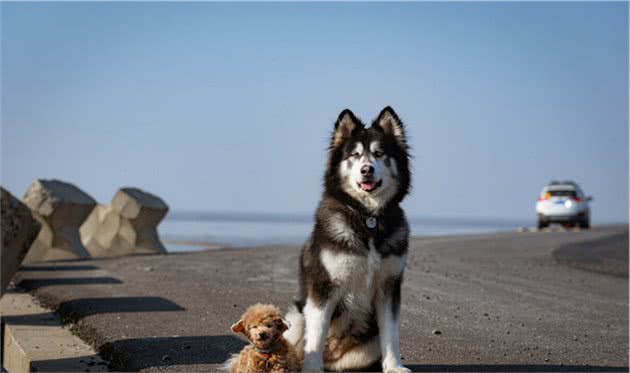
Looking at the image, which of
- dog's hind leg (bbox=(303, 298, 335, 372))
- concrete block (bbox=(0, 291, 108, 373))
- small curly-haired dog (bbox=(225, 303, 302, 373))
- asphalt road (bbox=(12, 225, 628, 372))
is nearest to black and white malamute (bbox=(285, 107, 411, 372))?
dog's hind leg (bbox=(303, 298, 335, 372))

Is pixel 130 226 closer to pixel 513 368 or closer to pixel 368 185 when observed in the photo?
pixel 513 368

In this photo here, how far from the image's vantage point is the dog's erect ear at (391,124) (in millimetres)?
6203

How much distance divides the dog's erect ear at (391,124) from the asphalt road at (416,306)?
198 cm

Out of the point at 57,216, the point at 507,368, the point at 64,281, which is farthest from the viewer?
the point at 57,216

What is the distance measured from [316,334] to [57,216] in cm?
1460

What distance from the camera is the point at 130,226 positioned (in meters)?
21.6

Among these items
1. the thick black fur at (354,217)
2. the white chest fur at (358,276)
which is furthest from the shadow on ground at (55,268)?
the white chest fur at (358,276)

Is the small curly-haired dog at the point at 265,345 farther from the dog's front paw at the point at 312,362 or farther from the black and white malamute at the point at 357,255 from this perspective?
the black and white malamute at the point at 357,255

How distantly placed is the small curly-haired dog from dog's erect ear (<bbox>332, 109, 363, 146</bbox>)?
1.40 metres

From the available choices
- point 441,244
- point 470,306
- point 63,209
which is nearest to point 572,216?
point 441,244

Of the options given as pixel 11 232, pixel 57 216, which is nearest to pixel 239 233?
pixel 57 216

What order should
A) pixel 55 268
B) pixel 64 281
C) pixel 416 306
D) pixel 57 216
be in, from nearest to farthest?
1. pixel 416 306
2. pixel 64 281
3. pixel 55 268
4. pixel 57 216

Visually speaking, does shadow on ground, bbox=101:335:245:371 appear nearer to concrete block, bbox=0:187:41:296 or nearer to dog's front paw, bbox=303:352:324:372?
dog's front paw, bbox=303:352:324:372

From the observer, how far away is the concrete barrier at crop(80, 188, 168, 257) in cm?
2150
